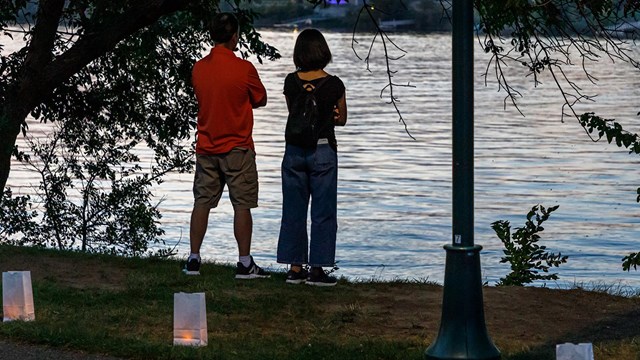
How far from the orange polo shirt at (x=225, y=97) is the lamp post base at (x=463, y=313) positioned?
3297mm

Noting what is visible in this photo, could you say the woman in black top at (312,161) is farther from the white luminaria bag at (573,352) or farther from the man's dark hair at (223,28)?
the white luminaria bag at (573,352)

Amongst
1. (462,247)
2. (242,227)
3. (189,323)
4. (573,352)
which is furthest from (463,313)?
(242,227)

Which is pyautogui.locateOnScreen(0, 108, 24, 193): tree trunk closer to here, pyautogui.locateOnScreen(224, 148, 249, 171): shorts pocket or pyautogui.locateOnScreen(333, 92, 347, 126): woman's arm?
pyautogui.locateOnScreen(224, 148, 249, 171): shorts pocket

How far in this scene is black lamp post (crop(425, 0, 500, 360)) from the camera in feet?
22.2

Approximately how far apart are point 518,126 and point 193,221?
110 feet

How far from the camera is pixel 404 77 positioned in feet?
226

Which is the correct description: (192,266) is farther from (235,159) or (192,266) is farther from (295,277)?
(235,159)

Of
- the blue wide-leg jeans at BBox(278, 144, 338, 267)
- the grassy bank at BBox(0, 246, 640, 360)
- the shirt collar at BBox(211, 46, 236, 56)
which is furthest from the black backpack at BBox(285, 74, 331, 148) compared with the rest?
the grassy bank at BBox(0, 246, 640, 360)

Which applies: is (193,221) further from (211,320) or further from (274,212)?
(274,212)

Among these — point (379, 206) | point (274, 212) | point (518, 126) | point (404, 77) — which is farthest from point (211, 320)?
point (404, 77)

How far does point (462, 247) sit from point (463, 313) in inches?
13.8

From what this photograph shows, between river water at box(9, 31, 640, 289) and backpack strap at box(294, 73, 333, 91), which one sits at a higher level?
backpack strap at box(294, 73, 333, 91)

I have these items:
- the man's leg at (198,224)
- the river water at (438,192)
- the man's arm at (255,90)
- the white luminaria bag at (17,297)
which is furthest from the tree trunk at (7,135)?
the river water at (438,192)

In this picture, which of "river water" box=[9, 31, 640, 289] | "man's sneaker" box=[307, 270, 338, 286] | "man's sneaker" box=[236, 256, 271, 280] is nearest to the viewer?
"man's sneaker" box=[307, 270, 338, 286]
